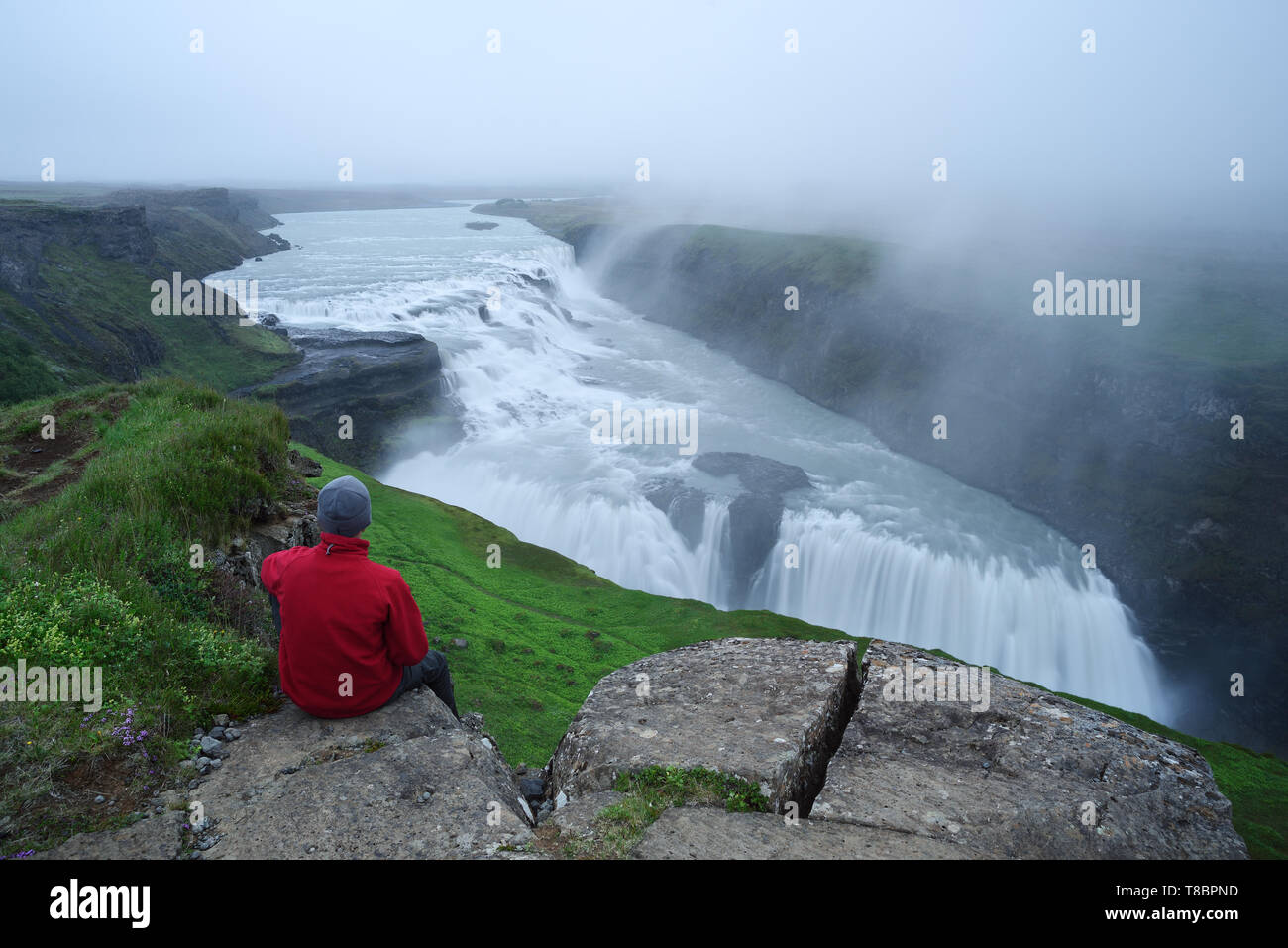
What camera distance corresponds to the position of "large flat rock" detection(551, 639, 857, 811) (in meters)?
5.71

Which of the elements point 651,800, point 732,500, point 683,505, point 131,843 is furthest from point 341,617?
point 732,500

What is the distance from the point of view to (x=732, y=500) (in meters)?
31.5

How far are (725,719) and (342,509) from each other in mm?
4117

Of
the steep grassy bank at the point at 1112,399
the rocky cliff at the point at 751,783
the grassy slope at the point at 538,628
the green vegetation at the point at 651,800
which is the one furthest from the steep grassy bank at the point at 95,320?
the steep grassy bank at the point at 1112,399

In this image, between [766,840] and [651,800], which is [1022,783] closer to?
[766,840]

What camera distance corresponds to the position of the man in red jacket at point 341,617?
5.11 m

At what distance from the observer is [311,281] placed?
193 ft

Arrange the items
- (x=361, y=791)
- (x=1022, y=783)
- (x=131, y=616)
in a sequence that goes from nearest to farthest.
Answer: (x=361, y=791), (x=1022, y=783), (x=131, y=616)

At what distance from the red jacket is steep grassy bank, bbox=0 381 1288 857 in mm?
747

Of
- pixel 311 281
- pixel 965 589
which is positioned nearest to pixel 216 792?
pixel 965 589

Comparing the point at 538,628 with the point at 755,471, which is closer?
the point at 538,628

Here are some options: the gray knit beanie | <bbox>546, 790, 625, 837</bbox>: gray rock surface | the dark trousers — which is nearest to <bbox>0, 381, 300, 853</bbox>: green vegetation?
the dark trousers

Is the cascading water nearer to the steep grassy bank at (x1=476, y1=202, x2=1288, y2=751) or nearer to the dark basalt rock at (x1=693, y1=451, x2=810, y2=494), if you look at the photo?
the dark basalt rock at (x1=693, y1=451, x2=810, y2=494)

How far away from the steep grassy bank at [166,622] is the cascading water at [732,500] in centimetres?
976
